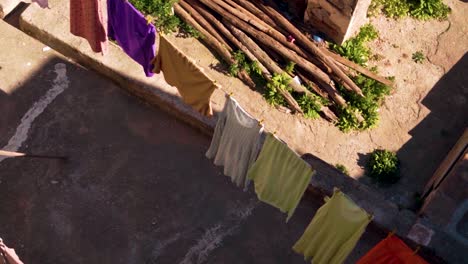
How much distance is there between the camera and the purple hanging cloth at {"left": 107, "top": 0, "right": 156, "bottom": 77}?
9961 mm

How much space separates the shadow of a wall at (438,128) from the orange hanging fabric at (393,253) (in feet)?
10.6

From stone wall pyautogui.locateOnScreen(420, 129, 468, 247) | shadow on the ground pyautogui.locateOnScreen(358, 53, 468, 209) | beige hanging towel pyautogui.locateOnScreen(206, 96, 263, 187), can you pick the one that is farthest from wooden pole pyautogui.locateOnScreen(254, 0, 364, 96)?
beige hanging towel pyautogui.locateOnScreen(206, 96, 263, 187)

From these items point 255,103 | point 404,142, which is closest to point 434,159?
point 404,142

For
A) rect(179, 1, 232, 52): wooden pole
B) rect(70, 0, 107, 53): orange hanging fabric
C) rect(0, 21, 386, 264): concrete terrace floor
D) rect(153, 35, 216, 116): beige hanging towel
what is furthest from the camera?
rect(179, 1, 232, 52): wooden pole

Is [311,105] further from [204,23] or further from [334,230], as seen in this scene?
[334,230]

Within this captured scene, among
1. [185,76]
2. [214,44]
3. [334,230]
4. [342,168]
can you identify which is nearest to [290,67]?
[214,44]

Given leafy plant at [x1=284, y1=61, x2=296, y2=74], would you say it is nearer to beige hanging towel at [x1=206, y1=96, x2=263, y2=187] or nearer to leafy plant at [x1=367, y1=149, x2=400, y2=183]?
leafy plant at [x1=367, y1=149, x2=400, y2=183]

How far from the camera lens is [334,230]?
8578mm

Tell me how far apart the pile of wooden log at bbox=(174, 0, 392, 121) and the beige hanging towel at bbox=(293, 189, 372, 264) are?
318 centimetres

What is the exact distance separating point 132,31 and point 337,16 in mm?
3579

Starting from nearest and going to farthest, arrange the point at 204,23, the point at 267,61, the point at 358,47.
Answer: the point at 267,61 < the point at 204,23 < the point at 358,47

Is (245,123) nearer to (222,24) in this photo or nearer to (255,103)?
(255,103)

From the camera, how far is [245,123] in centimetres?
909

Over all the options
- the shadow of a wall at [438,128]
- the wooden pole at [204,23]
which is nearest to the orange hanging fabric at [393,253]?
the shadow of a wall at [438,128]
